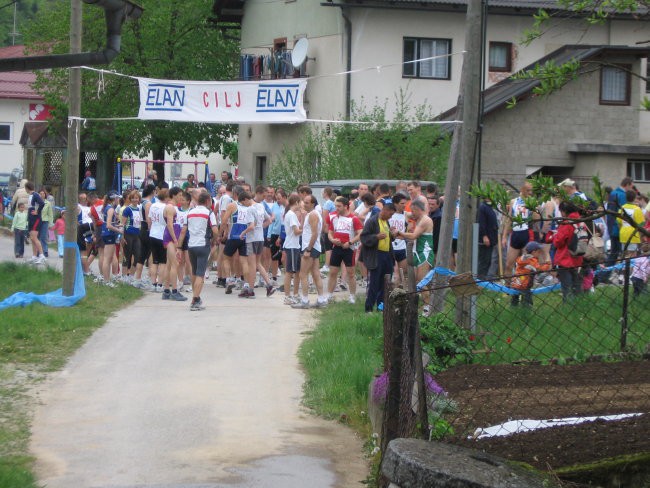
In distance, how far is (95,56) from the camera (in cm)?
669

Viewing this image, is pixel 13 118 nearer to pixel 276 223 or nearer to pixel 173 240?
pixel 276 223

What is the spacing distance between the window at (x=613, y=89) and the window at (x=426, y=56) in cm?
474

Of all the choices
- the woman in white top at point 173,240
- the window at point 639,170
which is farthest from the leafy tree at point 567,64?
the window at point 639,170

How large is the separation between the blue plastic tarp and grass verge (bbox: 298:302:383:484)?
4.15 m

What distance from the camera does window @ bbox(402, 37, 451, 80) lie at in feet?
99.8

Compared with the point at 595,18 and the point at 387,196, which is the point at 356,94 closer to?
the point at 387,196

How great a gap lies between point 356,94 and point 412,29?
106 inches

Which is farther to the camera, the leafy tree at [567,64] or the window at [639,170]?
the window at [639,170]

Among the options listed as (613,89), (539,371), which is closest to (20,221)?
(613,89)

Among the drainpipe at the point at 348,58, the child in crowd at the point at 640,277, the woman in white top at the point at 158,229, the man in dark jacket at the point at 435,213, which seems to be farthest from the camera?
the drainpipe at the point at 348,58

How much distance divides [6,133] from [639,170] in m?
A: 38.1

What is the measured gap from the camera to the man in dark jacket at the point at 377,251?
14.6 metres

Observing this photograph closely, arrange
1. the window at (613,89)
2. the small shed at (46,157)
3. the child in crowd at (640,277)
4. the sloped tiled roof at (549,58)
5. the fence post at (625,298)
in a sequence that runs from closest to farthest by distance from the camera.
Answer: the fence post at (625,298) → the child in crowd at (640,277) → the sloped tiled roof at (549,58) → the window at (613,89) → the small shed at (46,157)

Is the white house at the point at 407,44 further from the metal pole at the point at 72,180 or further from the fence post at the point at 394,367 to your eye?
the fence post at the point at 394,367
